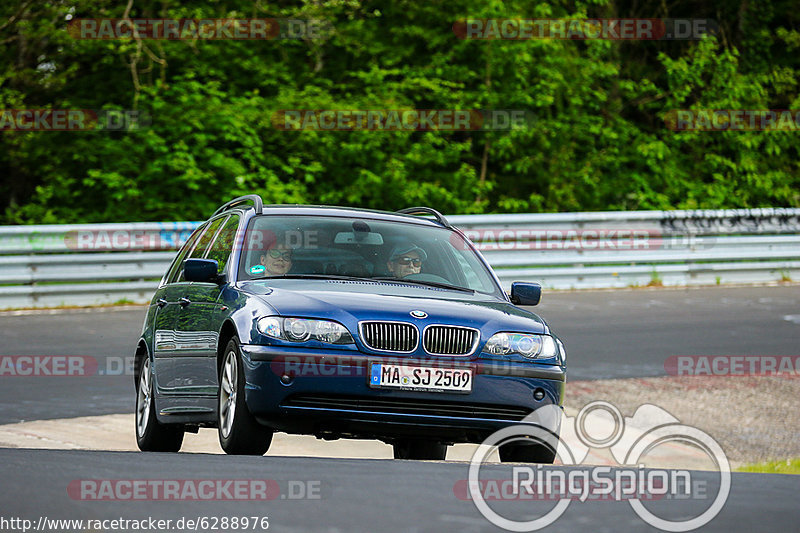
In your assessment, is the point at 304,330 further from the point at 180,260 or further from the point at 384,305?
the point at 180,260

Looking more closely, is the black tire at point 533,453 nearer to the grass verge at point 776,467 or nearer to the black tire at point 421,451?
the black tire at point 421,451

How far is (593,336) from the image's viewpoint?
49.1 feet

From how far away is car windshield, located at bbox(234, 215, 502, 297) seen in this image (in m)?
8.27

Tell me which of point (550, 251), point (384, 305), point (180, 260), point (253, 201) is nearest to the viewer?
point (384, 305)

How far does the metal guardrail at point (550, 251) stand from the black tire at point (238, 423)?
1017cm

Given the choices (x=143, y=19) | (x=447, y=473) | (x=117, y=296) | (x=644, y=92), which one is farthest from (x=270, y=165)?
(x=447, y=473)

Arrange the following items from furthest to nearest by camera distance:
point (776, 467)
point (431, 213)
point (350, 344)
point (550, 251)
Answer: point (550, 251)
point (431, 213)
point (776, 467)
point (350, 344)

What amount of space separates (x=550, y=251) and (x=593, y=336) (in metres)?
4.49

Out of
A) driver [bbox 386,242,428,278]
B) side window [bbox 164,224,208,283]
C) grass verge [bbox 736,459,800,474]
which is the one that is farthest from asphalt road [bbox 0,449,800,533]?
side window [bbox 164,224,208,283]

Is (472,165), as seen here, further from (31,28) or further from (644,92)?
(31,28)

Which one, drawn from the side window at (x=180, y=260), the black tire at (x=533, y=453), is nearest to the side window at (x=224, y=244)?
the side window at (x=180, y=260)

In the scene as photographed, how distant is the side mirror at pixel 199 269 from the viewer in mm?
8133

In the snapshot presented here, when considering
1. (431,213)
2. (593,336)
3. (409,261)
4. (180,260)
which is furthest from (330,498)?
(593,336)

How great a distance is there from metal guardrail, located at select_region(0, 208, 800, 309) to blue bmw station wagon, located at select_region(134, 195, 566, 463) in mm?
8975
